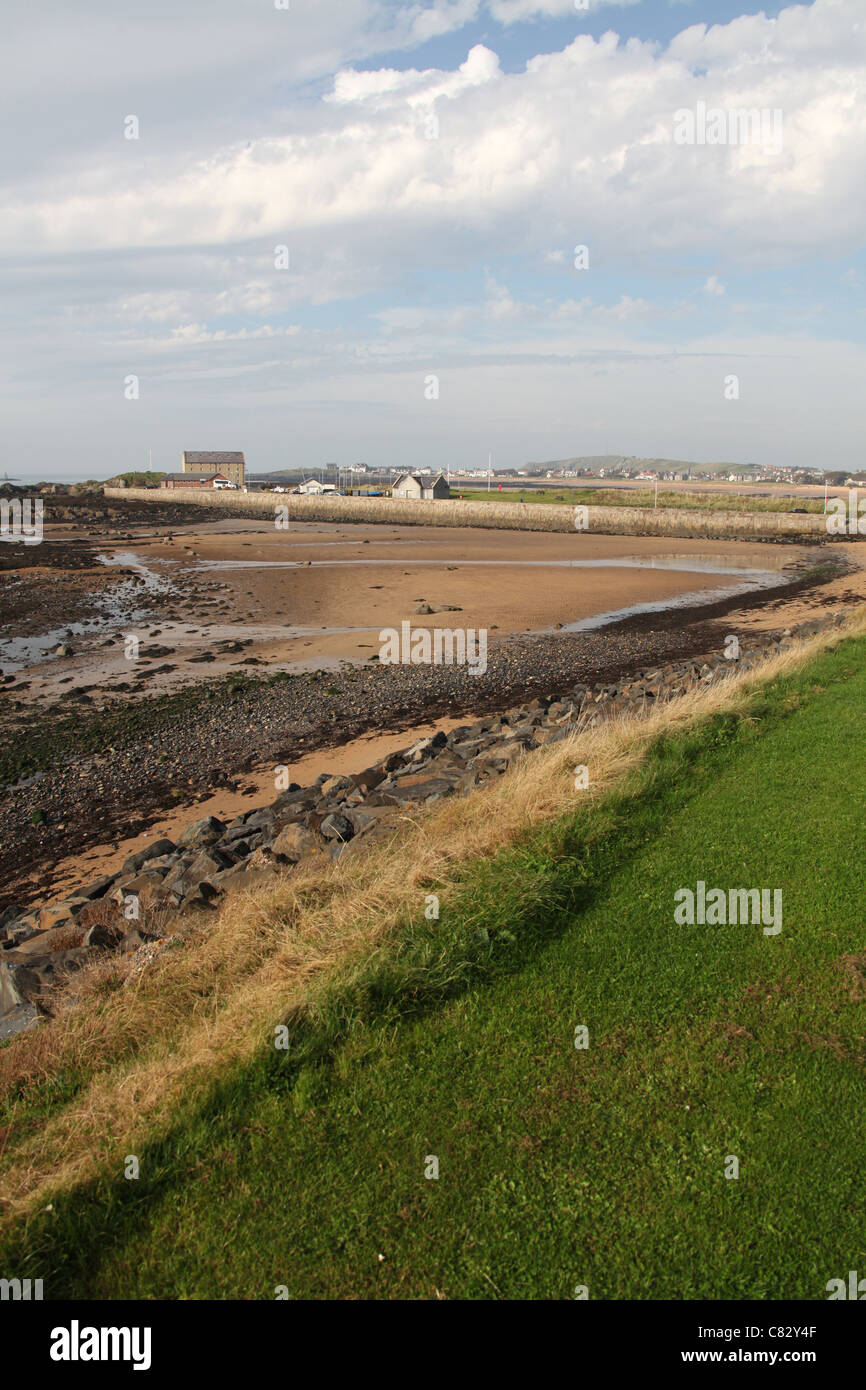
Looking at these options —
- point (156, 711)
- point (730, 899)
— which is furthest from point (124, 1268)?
point (156, 711)

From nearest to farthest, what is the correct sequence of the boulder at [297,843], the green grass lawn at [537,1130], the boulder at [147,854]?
the green grass lawn at [537,1130] < the boulder at [297,843] < the boulder at [147,854]

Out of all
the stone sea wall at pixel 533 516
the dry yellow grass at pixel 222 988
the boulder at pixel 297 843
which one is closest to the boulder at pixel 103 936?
the dry yellow grass at pixel 222 988

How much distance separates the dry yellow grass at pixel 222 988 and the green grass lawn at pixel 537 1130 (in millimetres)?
243

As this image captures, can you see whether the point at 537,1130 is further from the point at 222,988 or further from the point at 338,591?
the point at 338,591

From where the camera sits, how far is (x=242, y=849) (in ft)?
32.9

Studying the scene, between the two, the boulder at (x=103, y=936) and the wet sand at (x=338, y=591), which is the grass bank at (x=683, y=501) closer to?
the wet sand at (x=338, y=591)

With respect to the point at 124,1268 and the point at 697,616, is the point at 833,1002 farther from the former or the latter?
the point at 697,616

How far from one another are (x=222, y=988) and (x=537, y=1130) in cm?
268

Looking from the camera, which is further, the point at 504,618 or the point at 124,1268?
the point at 504,618

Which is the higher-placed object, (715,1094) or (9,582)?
(9,582)

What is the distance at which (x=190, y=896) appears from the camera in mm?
8250

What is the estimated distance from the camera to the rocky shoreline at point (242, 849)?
24.6ft

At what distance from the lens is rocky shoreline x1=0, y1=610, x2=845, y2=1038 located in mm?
7500

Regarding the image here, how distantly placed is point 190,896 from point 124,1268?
4.68m
